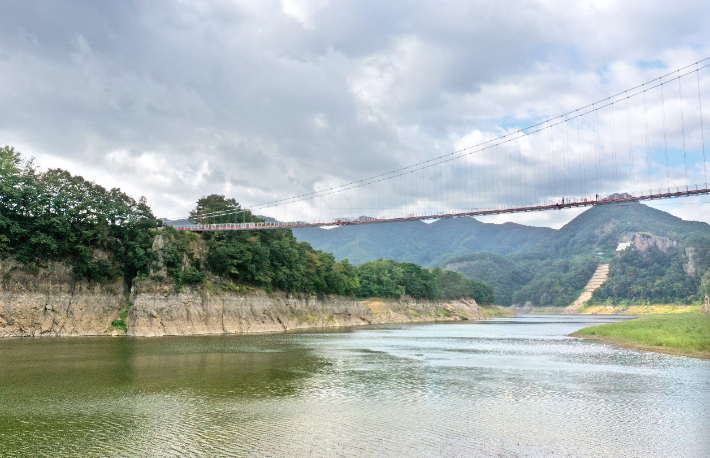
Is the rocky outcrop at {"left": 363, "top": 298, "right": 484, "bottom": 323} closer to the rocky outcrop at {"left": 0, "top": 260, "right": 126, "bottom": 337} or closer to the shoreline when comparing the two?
the shoreline

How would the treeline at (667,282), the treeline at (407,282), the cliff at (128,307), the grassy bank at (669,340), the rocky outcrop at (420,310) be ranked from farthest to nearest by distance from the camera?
the treeline at (667,282)
the treeline at (407,282)
the rocky outcrop at (420,310)
the cliff at (128,307)
the grassy bank at (669,340)

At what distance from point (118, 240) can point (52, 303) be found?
34.8 ft

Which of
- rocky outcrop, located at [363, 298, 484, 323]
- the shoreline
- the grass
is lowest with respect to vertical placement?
the grass

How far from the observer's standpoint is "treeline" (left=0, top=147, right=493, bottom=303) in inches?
1978

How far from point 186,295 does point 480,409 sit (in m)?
45.6

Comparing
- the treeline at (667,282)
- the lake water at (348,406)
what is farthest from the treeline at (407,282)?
the lake water at (348,406)

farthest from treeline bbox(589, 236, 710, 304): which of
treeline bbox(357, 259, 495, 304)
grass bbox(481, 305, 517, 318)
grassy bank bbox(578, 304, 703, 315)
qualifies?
treeline bbox(357, 259, 495, 304)

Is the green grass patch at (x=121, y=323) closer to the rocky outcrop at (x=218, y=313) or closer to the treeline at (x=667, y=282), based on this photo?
the rocky outcrop at (x=218, y=313)

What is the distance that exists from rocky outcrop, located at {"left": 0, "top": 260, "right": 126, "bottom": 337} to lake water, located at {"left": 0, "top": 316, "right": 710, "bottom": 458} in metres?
16.8

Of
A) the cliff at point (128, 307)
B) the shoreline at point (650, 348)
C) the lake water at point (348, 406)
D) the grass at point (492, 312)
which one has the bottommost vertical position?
the grass at point (492, 312)

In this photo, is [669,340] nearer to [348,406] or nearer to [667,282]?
[348,406]

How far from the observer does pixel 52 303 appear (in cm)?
4975

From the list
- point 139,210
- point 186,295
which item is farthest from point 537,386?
point 139,210

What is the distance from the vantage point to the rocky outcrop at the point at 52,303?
47219 mm
